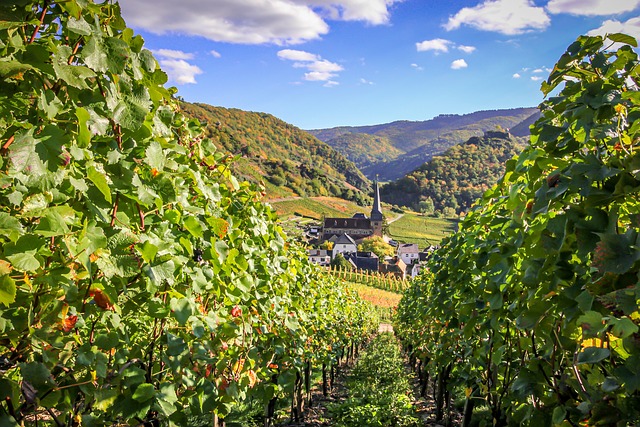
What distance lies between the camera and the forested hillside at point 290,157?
12012 centimetres

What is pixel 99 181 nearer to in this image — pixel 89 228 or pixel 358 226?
pixel 89 228

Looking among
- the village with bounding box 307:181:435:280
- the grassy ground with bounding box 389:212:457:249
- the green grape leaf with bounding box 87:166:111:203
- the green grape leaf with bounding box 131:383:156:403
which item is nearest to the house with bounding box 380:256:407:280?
A: the village with bounding box 307:181:435:280

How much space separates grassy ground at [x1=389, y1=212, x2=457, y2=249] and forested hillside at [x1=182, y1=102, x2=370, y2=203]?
25.3m

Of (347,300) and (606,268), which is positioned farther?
(347,300)

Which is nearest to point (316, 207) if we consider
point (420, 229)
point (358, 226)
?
point (358, 226)

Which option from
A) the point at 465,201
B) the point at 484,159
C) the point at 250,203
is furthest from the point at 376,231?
the point at 250,203

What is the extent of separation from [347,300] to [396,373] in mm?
2348

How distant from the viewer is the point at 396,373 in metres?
11.8

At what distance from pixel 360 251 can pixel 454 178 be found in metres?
68.4

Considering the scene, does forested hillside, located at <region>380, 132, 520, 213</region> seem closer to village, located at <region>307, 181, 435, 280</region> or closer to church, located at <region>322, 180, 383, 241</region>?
church, located at <region>322, 180, 383, 241</region>

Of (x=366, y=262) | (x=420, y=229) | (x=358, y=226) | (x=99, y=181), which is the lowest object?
(x=366, y=262)

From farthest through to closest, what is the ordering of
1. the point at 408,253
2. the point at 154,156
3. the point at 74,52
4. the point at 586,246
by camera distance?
the point at 408,253, the point at 154,156, the point at 586,246, the point at 74,52

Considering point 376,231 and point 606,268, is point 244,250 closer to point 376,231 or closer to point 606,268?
point 606,268

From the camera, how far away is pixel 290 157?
6412 inches
